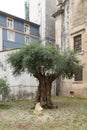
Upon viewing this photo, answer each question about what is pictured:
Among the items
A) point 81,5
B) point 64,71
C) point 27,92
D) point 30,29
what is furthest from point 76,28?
point 30,29

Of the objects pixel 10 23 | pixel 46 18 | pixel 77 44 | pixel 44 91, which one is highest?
pixel 46 18

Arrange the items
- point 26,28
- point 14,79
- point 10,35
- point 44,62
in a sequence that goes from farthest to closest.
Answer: point 26,28 → point 10,35 → point 14,79 → point 44,62

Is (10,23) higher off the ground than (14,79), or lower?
higher

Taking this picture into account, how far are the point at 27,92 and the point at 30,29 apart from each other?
17693 millimetres

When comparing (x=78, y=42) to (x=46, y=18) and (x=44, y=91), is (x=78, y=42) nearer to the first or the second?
(x=44, y=91)

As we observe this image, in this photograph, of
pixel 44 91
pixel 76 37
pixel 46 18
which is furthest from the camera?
pixel 46 18

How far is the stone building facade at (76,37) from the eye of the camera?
22219mm

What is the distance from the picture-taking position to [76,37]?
78.2 feet

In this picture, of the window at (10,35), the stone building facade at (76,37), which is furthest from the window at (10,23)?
the stone building facade at (76,37)

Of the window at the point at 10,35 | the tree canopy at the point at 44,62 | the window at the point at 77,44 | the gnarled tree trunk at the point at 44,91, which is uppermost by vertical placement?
the window at the point at 10,35

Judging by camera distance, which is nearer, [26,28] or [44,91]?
[44,91]

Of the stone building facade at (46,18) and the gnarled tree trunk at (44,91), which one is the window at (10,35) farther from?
the gnarled tree trunk at (44,91)

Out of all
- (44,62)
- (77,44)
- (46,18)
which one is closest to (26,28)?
(46,18)

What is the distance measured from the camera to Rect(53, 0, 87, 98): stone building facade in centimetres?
2222
